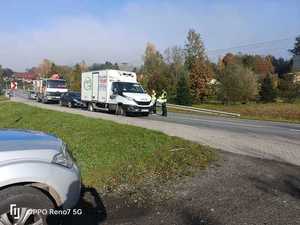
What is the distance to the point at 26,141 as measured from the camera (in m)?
4.93

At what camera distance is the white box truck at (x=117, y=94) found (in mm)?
26234

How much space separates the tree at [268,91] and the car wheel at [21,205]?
56721 mm

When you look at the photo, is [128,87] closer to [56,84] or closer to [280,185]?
[56,84]

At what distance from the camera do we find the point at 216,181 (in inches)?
289

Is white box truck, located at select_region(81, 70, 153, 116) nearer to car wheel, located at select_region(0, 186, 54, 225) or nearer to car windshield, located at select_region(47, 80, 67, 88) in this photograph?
car windshield, located at select_region(47, 80, 67, 88)

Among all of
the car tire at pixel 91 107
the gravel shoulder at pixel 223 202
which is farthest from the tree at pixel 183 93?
the gravel shoulder at pixel 223 202

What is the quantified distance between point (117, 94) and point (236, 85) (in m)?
29.9

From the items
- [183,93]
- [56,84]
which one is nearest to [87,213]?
[56,84]

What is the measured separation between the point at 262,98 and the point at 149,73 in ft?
53.8

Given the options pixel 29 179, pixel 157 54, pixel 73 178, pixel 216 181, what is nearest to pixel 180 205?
pixel 216 181

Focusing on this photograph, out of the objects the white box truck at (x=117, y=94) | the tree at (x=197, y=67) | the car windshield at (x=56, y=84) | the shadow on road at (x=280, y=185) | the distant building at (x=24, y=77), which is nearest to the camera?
the shadow on road at (x=280, y=185)

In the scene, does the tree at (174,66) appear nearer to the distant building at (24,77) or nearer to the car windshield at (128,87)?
the car windshield at (128,87)

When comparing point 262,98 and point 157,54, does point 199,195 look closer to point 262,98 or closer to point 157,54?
point 262,98

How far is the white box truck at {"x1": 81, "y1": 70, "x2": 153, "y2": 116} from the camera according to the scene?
26234 millimetres
